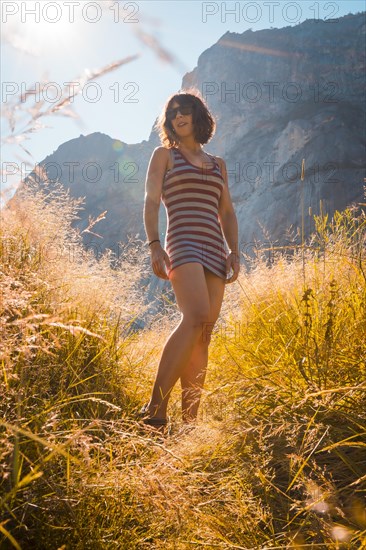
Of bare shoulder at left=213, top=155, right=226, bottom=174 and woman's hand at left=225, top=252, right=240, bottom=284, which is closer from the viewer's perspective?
woman's hand at left=225, top=252, right=240, bottom=284

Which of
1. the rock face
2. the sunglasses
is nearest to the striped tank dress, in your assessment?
the sunglasses

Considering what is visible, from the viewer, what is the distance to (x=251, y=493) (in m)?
1.33

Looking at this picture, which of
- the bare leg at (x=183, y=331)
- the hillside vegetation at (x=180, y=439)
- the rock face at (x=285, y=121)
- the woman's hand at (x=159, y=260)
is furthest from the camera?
the rock face at (x=285, y=121)

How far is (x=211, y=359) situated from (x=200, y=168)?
1228 millimetres

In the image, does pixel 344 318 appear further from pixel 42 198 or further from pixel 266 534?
pixel 42 198

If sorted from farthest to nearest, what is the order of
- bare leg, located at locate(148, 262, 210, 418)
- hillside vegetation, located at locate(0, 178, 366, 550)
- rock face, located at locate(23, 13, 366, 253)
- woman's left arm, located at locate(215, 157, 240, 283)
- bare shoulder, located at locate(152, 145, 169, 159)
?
rock face, located at locate(23, 13, 366, 253), woman's left arm, located at locate(215, 157, 240, 283), bare shoulder, located at locate(152, 145, 169, 159), bare leg, located at locate(148, 262, 210, 418), hillside vegetation, located at locate(0, 178, 366, 550)

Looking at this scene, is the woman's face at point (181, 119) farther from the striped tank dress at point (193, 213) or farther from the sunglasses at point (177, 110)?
the striped tank dress at point (193, 213)

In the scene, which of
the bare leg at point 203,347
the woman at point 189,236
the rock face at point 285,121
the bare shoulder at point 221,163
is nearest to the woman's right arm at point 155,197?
the woman at point 189,236

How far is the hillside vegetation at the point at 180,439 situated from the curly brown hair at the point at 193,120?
929mm

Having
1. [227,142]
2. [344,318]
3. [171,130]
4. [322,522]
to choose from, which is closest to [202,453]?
[322,522]

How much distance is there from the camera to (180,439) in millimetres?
1619

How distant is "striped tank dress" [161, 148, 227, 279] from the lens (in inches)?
98.0

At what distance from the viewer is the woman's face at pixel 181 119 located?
2775 millimetres

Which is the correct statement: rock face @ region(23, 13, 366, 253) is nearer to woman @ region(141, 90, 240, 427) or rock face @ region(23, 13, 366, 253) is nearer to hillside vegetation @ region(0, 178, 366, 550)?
woman @ region(141, 90, 240, 427)
